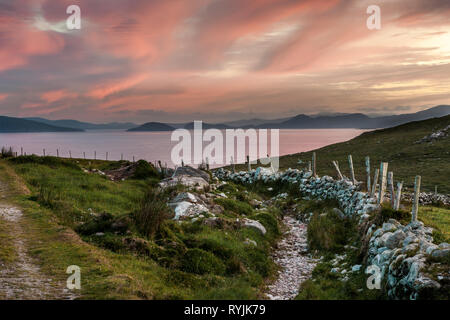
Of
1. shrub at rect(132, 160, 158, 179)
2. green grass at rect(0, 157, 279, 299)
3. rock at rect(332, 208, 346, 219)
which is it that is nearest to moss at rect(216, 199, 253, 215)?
green grass at rect(0, 157, 279, 299)

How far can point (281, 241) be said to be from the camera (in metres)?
Answer: 16.7

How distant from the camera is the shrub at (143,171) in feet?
104

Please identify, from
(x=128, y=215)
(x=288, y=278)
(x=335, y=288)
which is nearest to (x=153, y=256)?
(x=128, y=215)

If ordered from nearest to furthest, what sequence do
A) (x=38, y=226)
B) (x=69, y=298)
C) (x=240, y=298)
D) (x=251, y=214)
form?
(x=69, y=298) < (x=240, y=298) < (x=38, y=226) < (x=251, y=214)

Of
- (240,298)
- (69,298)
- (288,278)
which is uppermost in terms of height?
(69,298)

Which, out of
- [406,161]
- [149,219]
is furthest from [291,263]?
[406,161]

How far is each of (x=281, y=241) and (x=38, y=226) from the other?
36.8 feet

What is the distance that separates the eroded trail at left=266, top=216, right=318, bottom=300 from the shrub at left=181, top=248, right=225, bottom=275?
1879 millimetres

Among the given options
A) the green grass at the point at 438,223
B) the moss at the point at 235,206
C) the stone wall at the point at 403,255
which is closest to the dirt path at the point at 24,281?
the stone wall at the point at 403,255

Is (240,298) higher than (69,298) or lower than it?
lower

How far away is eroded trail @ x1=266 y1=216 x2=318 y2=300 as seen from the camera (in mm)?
10812

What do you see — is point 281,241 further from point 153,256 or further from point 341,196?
point 153,256

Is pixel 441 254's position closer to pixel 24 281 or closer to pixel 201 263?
pixel 201 263

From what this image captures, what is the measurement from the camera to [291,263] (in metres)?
13.7
